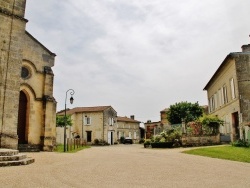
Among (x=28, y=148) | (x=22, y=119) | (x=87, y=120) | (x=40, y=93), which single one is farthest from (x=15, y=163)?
(x=87, y=120)

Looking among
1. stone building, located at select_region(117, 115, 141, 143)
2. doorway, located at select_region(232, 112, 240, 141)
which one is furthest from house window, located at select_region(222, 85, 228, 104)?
stone building, located at select_region(117, 115, 141, 143)

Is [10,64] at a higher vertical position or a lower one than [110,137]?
higher

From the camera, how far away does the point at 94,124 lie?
A: 165 ft

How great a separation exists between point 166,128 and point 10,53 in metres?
17.7

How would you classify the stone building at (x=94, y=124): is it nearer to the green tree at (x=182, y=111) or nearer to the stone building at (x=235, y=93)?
the green tree at (x=182, y=111)

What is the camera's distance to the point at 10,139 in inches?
567

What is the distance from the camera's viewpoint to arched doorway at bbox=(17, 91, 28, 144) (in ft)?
59.4

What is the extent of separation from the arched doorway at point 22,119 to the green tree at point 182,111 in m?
30.4

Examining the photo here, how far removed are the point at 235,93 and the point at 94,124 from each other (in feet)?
106

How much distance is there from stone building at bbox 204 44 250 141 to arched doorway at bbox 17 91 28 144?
578 inches

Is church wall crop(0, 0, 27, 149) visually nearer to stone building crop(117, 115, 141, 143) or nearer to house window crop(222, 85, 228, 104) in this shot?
house window crop(222, 85, 228, 104)

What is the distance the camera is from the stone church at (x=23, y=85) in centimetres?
1470

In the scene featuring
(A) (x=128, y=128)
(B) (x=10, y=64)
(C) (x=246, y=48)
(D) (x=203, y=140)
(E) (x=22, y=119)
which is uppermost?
(C) (x=246, y=48)

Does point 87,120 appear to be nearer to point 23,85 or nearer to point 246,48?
point 23,85
